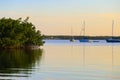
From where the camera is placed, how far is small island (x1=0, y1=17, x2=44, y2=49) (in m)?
89.7

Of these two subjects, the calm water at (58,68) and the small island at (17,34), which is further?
the small island at (17,34)

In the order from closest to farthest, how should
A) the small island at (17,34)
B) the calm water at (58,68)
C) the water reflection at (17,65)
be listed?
the calm water at (58,68)
the water reflection at (17,65)
the small island at (17,34)

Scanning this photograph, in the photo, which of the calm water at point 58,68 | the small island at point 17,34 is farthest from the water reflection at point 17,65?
the small island at point 17,34

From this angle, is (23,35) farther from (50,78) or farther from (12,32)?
(50,78)

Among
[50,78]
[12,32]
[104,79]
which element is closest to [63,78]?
[50,78]

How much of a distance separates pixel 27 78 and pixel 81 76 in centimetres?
408

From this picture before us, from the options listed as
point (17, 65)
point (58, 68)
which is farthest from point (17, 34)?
point (58, 68)

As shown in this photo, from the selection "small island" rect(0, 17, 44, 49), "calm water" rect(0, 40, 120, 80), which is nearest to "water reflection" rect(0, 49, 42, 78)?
"calm water" rect(0, 40, 120, 80)

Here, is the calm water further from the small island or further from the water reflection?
the small island

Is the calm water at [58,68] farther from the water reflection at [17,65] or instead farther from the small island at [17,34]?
the small island at [17,34]

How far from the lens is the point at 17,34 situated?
9225 centimetres

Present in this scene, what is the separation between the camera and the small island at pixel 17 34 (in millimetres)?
89688

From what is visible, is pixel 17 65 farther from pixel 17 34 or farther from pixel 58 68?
pixel 17 34

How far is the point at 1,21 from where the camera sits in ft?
303
